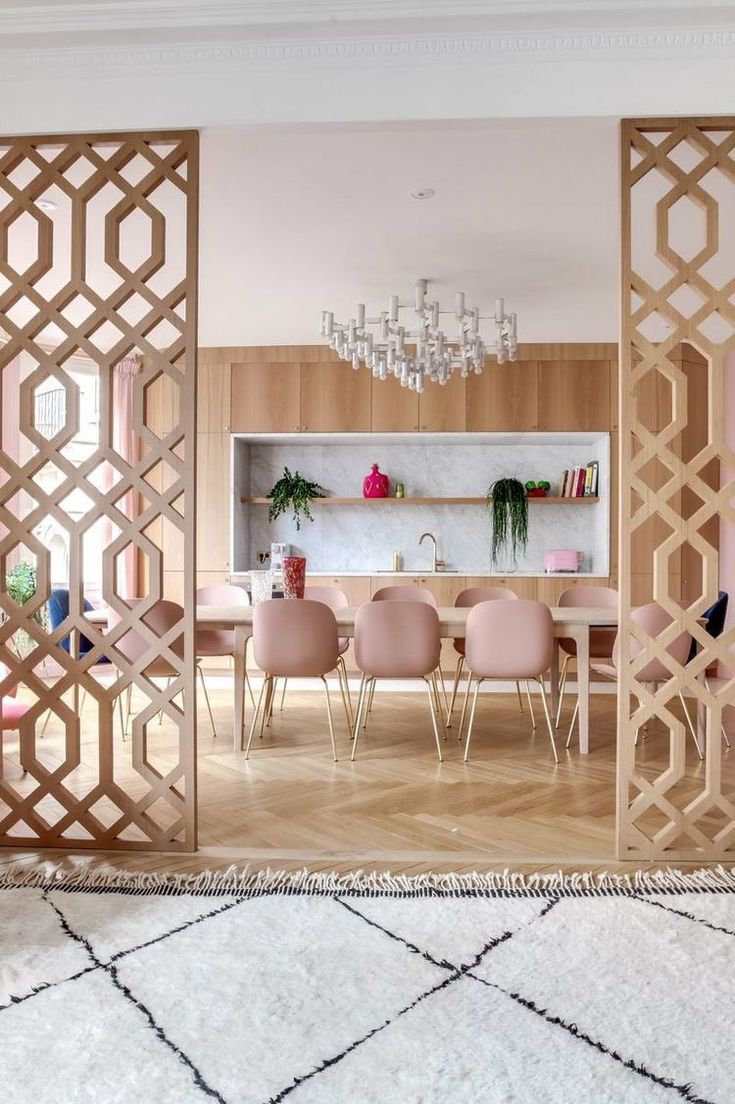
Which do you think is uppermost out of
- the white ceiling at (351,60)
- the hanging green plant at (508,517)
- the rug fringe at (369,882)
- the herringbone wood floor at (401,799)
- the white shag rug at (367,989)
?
the white ceiling at (351,60)

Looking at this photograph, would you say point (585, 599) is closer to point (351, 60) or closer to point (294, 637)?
point (294, 637)

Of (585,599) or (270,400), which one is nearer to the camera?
(585,599)

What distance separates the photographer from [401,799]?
10.6ft

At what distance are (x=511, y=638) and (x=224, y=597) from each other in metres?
1.99

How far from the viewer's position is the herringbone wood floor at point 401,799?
261cm

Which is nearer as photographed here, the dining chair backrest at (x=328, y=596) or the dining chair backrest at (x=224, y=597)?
the dining chair backrest at (x=224, y=597)

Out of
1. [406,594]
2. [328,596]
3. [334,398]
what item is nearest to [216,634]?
[328,596]

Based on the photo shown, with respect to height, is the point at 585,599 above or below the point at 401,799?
above

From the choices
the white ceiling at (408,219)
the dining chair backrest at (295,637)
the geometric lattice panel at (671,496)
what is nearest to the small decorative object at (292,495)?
the white ceiling at (408,219)

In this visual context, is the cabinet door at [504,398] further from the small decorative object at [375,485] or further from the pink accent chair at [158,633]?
the pink accent chair at [158,633]

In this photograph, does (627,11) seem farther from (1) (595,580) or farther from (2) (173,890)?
(1) (595,580)

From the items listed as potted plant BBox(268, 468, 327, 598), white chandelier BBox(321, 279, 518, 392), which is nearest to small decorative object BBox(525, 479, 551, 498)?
potted plant BBox(268, 468, 327, 598)

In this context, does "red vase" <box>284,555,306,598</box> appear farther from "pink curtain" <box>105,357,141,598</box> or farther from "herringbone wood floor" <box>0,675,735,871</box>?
"pink curtain" <box>105,357,141,598</box>

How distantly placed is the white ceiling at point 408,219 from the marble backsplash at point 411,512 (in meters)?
1.32
